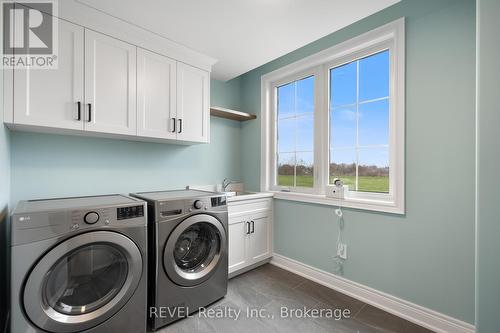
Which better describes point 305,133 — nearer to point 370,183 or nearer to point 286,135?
point 286,135

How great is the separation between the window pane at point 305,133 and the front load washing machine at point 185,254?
120cm

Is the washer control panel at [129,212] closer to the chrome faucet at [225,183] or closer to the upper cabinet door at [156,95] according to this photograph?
the upper cabinet door at [156,95]

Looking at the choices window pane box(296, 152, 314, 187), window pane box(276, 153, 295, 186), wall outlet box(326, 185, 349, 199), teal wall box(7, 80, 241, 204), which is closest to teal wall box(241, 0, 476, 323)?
wall outlet box(326, 185, 349, 199)

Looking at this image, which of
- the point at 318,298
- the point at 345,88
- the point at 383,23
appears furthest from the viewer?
the point at 345,88

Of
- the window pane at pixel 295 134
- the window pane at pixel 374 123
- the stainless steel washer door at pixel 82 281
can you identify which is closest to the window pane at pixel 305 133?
the window pane at pixel 295 134

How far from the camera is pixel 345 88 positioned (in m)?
2.29

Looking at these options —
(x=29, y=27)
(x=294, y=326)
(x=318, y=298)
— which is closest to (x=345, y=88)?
(x=318, y=298)

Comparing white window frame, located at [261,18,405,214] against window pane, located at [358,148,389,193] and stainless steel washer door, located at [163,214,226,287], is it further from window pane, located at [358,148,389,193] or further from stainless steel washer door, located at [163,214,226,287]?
stainless steel washer door, located at [163,214,226,287]

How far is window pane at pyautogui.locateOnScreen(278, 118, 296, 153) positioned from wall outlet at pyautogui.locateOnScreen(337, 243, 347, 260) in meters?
1.18

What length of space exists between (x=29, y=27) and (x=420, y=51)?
275 cm

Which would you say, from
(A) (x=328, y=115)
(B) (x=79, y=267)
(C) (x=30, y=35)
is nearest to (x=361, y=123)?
(A) (x=328, y=115)

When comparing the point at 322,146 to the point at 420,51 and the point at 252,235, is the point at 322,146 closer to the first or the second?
the point at 420,51

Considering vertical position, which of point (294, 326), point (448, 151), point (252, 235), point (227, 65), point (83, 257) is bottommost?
point (294, 326)

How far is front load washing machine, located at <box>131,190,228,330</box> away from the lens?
5.34ft
